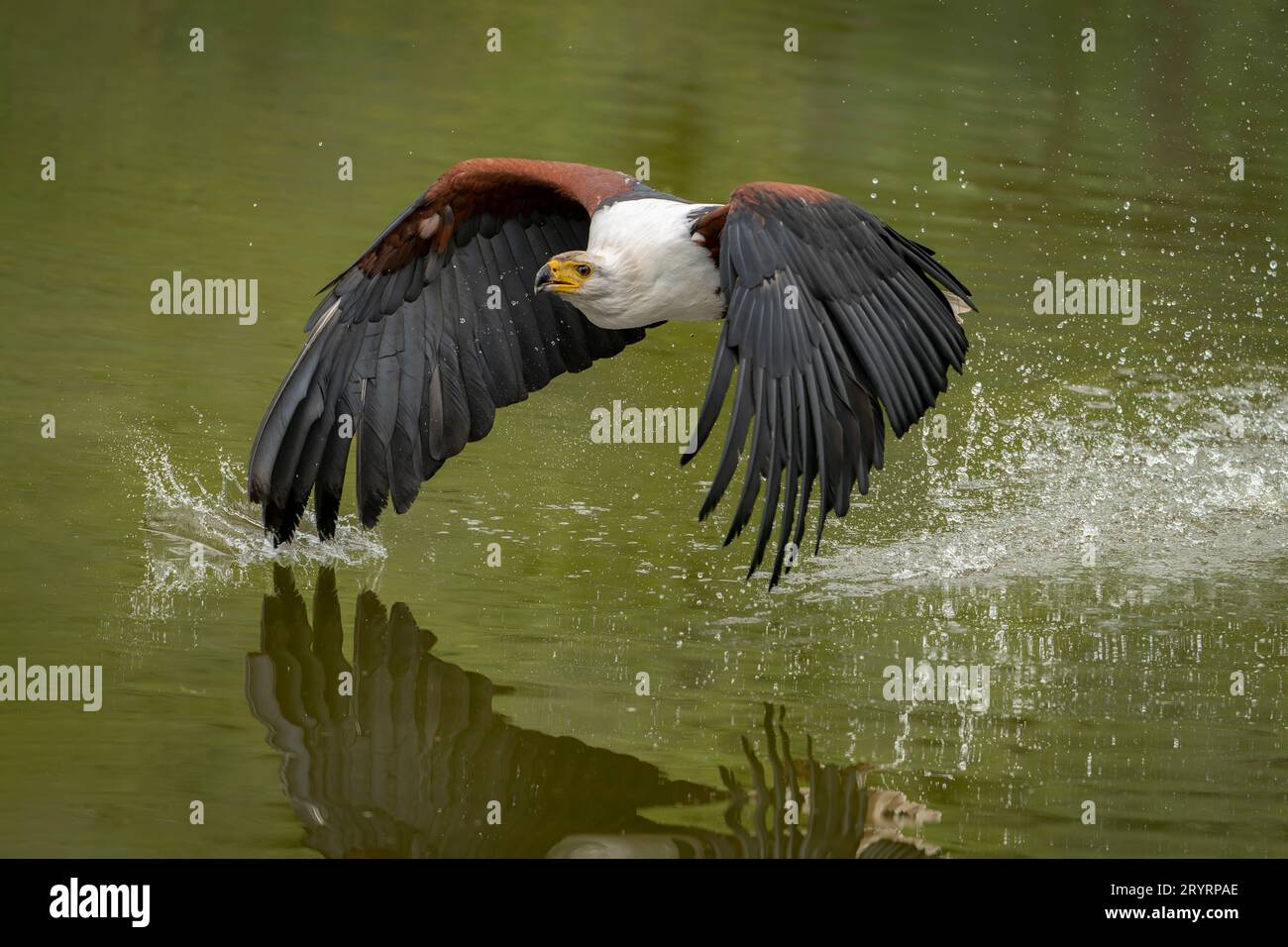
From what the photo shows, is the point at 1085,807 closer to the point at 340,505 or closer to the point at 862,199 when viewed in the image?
the point at 340,505

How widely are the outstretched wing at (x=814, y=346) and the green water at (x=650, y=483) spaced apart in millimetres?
911

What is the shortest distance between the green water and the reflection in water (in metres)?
0.08

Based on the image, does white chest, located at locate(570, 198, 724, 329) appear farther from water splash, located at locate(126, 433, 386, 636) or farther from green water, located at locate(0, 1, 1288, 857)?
water splash, located at locate(126, 433, 386, 636)

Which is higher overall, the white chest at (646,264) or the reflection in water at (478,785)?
the white chest at (646,264)

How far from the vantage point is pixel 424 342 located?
23.3 feet

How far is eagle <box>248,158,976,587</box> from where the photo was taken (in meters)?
5.68

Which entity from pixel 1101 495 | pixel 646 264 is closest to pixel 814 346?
pixel 646 264

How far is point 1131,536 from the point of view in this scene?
312 inches

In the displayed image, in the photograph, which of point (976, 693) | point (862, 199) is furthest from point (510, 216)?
point (862, 199)

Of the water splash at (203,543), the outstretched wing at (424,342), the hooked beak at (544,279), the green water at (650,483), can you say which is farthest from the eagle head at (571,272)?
the water splash at (203,543)

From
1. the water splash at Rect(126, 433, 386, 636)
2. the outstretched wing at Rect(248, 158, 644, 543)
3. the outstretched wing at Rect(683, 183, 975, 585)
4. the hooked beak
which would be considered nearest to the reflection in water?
the water splash at Rect(126, 433, 386, 636)

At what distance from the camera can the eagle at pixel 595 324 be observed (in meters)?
5.68

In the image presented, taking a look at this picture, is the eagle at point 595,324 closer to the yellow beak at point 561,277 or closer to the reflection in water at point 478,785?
the yellow beak at point 561,277

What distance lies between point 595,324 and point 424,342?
2.24 feet
